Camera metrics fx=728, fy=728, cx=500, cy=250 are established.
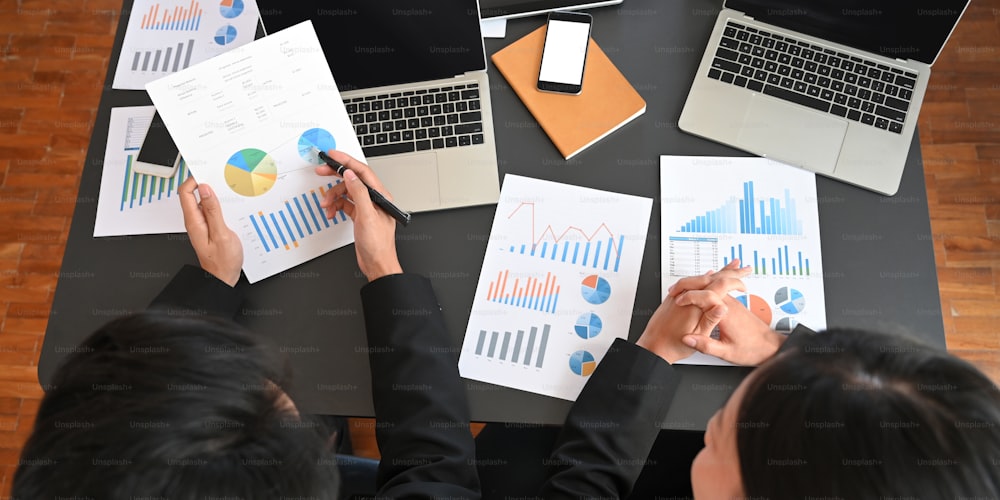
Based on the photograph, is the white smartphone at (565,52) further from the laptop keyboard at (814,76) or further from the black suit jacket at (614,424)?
the black suit jacket at (614,424)

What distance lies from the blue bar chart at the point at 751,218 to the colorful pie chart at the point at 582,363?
253mm

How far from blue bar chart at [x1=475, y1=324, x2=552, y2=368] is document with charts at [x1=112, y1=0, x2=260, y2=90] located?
2.29ft

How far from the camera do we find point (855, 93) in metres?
1.16

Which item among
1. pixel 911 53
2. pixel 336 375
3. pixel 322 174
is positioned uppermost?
pixel 911 53

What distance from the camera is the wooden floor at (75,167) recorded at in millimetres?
1823

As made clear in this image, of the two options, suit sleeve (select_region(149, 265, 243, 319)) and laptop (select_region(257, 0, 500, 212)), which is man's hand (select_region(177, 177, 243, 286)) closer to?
suit sleeve (select_region(149, 265, 243, 319))

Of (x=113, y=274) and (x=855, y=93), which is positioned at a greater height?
(x=855, y=93)

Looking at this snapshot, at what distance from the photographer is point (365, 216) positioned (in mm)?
1101

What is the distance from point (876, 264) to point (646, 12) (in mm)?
570

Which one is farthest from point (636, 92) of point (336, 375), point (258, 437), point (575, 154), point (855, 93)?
point (258, 437)

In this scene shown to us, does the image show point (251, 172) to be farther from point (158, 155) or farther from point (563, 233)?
point (563, 233)

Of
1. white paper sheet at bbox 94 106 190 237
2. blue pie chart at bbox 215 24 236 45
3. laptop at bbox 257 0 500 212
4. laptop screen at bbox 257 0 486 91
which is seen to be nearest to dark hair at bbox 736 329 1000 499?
laptop at bbox 257 0 500 212

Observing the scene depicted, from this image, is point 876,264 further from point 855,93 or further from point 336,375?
point 336,375

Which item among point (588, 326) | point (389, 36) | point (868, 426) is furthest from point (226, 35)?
point (868, 426)
